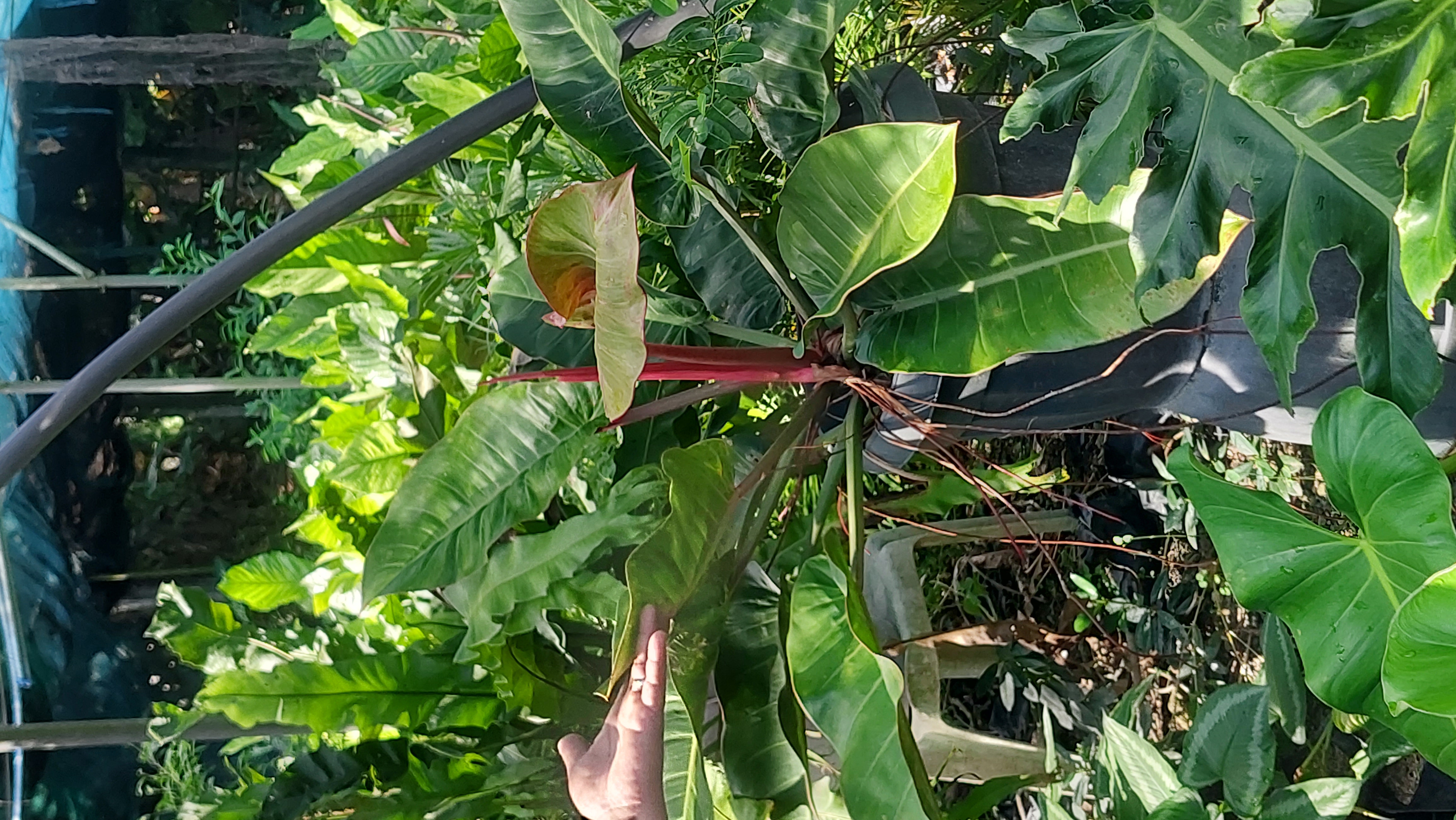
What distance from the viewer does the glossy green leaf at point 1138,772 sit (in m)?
0.85

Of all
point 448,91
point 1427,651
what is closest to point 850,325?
point 1427,651

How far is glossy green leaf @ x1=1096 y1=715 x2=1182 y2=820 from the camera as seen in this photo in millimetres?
846

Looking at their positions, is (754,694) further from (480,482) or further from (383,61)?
(383,61)

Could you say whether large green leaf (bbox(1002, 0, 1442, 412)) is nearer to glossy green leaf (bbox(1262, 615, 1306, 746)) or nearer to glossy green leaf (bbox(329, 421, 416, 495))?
glossy green leaf (bbox(1262, 615, 1306, 746))

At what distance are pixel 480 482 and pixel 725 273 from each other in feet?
1.09

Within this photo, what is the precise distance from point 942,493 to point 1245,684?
16.3 inches

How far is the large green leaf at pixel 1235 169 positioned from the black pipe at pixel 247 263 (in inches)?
13.5

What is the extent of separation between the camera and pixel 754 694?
0.96 m

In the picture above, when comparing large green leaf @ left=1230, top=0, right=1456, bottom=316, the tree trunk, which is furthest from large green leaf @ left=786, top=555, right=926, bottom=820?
the tree trunk

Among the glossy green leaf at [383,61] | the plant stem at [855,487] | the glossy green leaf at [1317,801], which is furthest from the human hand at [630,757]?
the glossy green leaf at [383,61]

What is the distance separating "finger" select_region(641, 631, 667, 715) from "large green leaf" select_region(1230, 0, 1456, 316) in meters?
0.51

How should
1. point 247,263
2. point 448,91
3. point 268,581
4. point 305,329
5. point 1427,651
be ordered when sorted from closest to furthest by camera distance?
1. point 1427,651
2. point 247,263
3. point 448,91
4. point 268,581
5. point 305,329

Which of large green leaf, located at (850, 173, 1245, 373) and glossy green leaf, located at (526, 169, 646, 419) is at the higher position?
glossy green leaf, located at (526, 169, 646, 419)

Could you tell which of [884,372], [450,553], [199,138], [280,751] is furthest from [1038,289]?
[199,138]
